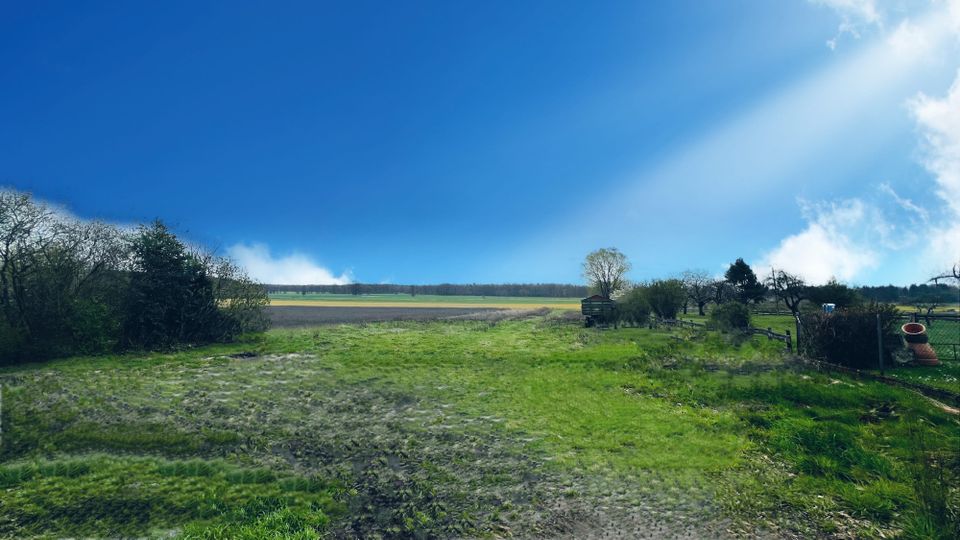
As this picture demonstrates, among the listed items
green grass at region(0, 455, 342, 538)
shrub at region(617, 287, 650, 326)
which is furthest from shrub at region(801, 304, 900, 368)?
shrub at region(617, 287, 650, 326)

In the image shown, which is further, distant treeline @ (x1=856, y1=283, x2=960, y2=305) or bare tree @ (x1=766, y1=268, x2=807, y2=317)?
distant treeline @ (x1=856, y1=283, x2=960, y2=305)

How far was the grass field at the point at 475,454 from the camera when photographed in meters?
6.72

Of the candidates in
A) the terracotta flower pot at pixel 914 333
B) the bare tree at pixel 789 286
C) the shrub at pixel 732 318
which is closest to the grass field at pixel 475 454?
the terracotta flower pot at pixel 914 333

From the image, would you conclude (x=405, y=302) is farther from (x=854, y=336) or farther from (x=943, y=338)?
(x=854, y=336)

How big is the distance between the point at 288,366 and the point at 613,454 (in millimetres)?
14651

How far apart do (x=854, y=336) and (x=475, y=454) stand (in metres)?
16.5

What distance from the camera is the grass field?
672 centimetres

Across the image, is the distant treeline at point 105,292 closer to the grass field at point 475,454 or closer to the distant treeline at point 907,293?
the grass field at point 475,454

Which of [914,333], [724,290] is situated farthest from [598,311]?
[724,290]

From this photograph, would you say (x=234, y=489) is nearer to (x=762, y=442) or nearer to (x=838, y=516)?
(x=838, y=516)

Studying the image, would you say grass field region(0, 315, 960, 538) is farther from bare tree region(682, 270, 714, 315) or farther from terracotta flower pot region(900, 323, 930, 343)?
bare tree region(682, 270, 714, 315)

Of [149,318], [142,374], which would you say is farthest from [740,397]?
[149,318]

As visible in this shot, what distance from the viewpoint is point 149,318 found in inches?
954

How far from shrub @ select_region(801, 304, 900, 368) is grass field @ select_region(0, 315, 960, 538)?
8.13ft
